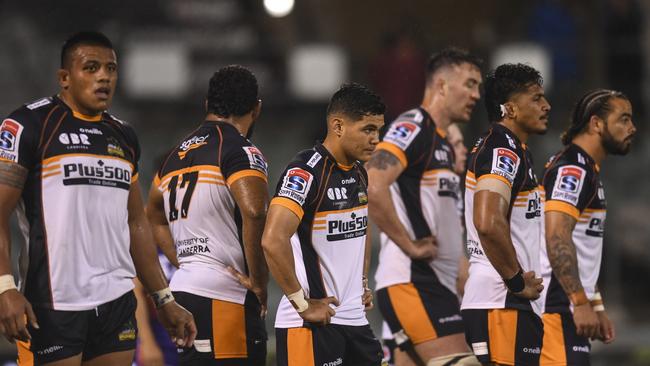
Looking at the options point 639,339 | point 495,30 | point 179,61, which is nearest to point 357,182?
point 639,339

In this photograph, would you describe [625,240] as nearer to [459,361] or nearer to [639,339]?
[639,339]

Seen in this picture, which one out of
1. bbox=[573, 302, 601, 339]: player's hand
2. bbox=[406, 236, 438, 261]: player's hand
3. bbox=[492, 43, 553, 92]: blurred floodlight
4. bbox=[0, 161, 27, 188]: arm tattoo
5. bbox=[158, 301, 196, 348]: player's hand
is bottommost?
bbox=[573, 302, 601, 339]: player's hand

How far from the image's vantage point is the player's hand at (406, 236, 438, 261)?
9055 mm

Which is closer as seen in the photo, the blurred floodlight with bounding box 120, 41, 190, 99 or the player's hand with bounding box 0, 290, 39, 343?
the player's hand with bounding box 0, 290, 39, 343

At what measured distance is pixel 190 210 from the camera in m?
7.65

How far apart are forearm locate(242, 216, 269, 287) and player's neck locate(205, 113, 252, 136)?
2.77ft

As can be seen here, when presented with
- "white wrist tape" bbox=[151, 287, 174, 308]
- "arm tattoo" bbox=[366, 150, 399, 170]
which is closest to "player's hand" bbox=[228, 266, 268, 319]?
"white wrist tape" bbox=[151, 287, 174, 308]

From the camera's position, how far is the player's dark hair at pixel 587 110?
28.2ft

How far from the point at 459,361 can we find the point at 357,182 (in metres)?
2.15

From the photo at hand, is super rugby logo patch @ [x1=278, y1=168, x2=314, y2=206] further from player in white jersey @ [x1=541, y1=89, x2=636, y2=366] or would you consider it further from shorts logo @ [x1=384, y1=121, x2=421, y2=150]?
shorts logo @ [x1=384, y1=121, x2=421, y2=150]

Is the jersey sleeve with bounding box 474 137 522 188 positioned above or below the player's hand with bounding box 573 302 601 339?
above

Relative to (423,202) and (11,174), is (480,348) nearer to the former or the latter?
(423,202)

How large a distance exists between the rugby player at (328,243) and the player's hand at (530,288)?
1.11 m

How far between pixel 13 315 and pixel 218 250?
1.73 meters
